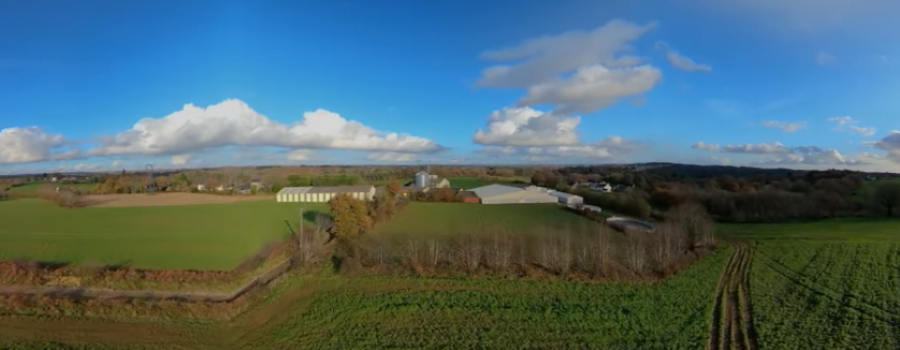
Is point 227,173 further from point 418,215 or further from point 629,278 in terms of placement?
point 629,278

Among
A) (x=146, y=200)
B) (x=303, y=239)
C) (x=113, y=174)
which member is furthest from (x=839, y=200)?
(x=113, y=174)

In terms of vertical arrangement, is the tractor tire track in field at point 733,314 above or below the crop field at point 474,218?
below

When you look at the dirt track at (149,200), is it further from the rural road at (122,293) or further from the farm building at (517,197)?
the farm building at (517,197)

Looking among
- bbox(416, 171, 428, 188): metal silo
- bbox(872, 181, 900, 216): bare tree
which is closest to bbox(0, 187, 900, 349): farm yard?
bbox(872, 181, 900, 216): bare tree

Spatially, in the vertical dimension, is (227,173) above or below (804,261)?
above

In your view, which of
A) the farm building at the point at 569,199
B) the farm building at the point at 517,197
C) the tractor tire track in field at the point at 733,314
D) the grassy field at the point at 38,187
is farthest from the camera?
the farm building at the point at 517,197

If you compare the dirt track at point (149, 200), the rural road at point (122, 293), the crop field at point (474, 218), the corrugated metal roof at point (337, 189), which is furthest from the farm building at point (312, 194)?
the rural road at point (122, 293)
